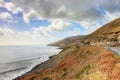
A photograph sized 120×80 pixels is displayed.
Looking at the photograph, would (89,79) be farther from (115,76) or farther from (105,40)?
(105,40)

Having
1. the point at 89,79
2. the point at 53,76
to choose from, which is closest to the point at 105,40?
the point at 53,76

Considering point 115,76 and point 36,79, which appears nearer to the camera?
point 115,76

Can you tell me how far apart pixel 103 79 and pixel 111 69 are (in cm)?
341

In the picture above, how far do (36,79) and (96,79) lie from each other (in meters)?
18.7

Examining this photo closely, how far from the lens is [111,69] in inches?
1367

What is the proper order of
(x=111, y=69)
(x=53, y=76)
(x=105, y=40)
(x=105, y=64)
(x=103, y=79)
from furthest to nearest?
(x=105, y=40) < (x=53, y=76) < (x=105, y=64) < (x=111, y=69) < (x=103, y=79)

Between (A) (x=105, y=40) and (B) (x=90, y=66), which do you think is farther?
(A) (x=105, y=40)

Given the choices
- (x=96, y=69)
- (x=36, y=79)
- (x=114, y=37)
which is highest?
(x=114, y=37)

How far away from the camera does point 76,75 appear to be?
122 feet

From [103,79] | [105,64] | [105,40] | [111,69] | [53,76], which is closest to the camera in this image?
[103,79]

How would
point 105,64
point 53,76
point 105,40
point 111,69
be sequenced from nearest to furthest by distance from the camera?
point 111,69
point 105,64
point 53,76
point 105,40

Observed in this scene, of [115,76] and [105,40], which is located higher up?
[105,40]

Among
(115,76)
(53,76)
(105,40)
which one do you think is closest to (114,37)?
(105,40)

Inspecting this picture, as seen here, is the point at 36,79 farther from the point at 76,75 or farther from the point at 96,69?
the point at 96,69
